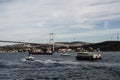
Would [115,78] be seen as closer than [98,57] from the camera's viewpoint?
Yes

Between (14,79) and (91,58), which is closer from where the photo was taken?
(14,79)

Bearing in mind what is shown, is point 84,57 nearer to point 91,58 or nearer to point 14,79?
point 91,58

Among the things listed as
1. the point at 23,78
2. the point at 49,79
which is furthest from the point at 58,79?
the point at 23,78

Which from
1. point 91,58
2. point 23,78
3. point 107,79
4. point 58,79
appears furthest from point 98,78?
point 91,58

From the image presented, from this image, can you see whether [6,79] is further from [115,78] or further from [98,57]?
[98,57]

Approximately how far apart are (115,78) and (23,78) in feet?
57.1

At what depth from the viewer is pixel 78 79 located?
206 ft

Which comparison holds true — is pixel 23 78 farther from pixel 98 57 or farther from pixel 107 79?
pixel 98 57

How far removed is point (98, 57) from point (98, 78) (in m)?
97.6

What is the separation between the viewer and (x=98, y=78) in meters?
64.4

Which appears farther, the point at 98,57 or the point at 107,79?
the point at 98,57

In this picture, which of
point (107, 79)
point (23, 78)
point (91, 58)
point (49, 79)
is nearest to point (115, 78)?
point (107, 79)

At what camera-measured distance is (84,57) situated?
160 meters

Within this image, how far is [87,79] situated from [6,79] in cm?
1515
